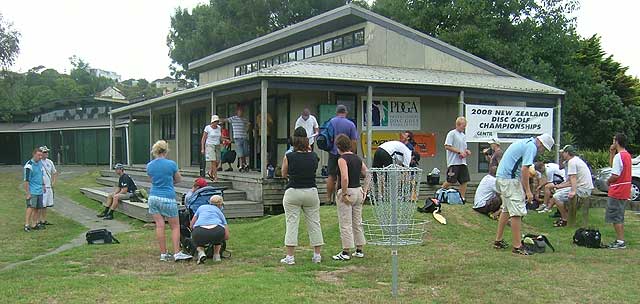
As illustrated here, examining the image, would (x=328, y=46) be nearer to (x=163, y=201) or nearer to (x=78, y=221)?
(x=78, y=221)

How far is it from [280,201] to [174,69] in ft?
124

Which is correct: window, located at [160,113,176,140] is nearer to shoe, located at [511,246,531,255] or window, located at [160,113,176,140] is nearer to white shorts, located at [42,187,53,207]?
white shorts, located at [42,187,53,207]

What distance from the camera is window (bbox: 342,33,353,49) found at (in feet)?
60.5

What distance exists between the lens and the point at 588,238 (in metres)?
8.92

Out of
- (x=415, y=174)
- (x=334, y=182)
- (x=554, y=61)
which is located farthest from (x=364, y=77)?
(x=554, y=61)

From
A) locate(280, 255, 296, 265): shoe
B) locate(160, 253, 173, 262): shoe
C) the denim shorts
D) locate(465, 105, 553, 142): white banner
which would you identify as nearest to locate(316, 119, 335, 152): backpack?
locate(280, 255, 296, 265): shoe

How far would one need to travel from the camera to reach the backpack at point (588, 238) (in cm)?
887

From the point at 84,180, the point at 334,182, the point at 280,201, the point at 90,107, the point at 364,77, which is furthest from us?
the point at 90,107

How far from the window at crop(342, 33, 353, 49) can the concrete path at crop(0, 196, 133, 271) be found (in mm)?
8801

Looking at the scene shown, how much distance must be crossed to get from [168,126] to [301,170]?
17898 millimetres

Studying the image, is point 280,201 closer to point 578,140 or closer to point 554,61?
point 554,61

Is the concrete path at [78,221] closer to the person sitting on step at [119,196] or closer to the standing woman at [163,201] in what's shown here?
the person sitting on step at [119,196]

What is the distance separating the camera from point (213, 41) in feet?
131

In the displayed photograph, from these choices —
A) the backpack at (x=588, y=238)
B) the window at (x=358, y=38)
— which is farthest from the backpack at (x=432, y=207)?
the window at (x=358, y=38)
